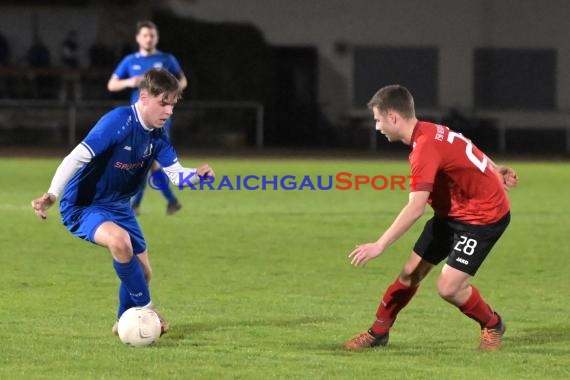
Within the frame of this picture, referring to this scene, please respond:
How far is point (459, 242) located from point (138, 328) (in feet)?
6.13

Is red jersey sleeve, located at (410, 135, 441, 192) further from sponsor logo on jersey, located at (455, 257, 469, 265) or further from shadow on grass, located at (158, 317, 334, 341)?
shadow on grass, located at (158, 317, 334, 341)

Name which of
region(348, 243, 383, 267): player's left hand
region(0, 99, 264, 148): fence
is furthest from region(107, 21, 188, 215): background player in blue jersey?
region(0, 99, 264, 148): fence

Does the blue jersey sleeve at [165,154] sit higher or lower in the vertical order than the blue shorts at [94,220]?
higher

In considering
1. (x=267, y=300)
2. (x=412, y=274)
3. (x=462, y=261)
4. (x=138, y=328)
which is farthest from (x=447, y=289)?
(x=267, y=300)

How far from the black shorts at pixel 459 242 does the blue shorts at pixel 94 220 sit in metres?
1.74

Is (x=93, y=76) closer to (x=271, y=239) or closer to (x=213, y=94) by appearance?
(x=213, y=94)

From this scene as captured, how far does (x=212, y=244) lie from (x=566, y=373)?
6263 mm

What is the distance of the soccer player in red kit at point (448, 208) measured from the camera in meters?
6.96

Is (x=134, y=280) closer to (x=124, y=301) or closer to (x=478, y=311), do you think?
(x=124, y=301)

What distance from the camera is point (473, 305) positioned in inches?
287

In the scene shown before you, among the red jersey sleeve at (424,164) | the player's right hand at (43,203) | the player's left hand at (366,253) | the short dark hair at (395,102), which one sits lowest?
the player's left hand at (366,253)

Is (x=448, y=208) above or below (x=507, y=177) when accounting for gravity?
below

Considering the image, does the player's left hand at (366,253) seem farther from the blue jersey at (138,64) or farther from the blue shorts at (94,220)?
the blue jersey at (138,64)
